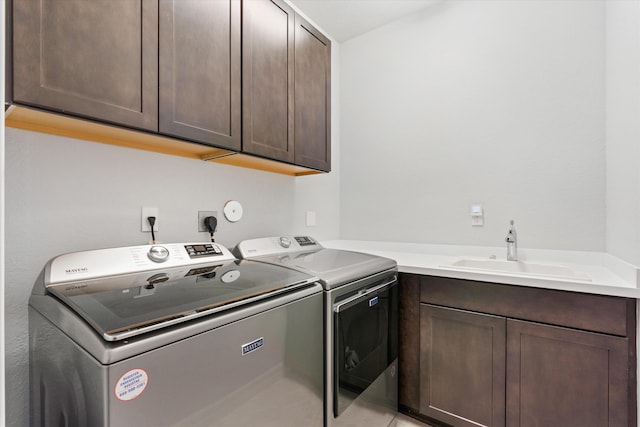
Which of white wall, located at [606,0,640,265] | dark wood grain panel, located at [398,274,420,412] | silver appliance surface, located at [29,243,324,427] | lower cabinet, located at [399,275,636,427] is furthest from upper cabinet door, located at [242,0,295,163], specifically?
white wall, located at [606,0,640,265]

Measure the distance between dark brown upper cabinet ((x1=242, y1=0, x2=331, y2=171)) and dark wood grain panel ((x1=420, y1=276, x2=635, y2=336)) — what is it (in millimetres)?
993

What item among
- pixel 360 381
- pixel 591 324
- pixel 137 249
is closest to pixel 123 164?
pixel 137 249

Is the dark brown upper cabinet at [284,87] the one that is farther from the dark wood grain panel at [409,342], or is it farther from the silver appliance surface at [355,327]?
the dark wood grain panel at [409,342]

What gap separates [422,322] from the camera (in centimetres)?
169

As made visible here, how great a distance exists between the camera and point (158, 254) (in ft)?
4.05

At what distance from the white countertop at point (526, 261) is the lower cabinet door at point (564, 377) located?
203 millimetres

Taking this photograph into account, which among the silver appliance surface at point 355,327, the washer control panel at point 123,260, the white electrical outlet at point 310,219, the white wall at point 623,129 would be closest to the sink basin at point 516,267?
the white wall at point 623,129

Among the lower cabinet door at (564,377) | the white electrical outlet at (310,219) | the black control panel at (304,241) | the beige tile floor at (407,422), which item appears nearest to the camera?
the lower cabinet door at (564,377)

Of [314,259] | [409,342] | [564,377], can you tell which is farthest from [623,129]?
[314,259]

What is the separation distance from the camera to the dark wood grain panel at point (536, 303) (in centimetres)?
125

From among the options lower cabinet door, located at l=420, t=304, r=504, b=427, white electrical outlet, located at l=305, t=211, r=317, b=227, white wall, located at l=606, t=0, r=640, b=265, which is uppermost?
white wall, located at l=606, t=0, r=640, b=265

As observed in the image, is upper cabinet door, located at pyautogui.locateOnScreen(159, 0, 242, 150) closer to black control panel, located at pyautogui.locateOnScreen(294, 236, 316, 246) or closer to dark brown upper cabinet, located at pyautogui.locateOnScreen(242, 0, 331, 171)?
dark brown upper cabinet, located at pyautogui.locateOnScreen(242, 0, 331, 171)

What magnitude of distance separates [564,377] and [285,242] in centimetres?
148

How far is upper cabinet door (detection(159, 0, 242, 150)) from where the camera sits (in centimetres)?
113
